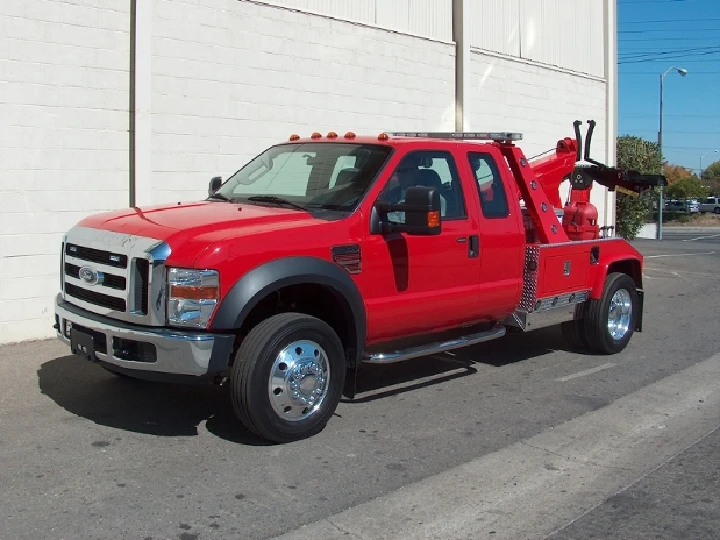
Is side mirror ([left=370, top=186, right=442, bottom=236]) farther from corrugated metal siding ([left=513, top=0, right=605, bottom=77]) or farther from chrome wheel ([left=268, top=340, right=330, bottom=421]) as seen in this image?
corrugated metal siding ([left=513, top=0, right=605, bottom=77])

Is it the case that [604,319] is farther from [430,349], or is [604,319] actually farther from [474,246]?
[430,349]

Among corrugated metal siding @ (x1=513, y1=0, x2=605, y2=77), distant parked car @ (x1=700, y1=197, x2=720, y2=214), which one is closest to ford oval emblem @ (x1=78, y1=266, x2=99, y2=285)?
corrugated metal siding @ (x1=513, y1=0, x2=605, y2=77)

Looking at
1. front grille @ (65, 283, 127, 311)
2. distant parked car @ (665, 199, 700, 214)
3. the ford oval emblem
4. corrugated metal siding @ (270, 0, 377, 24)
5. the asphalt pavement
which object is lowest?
the asphalt pavement

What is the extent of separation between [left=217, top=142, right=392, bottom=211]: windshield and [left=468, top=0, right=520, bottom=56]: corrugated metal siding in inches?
324

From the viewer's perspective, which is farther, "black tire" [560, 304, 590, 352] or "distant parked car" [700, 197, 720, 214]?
"distant parked car" [700, 197, 720, 214]

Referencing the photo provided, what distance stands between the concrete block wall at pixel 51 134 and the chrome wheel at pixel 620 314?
5433 millimetres

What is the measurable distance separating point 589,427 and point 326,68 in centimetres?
689

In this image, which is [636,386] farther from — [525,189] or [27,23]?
[27,23]

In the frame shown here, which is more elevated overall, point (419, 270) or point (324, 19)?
point (324, 19)

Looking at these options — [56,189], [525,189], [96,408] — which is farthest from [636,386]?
[56,189]

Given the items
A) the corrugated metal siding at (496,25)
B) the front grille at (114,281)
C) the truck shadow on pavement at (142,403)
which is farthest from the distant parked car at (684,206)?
the front grille at (114,281)

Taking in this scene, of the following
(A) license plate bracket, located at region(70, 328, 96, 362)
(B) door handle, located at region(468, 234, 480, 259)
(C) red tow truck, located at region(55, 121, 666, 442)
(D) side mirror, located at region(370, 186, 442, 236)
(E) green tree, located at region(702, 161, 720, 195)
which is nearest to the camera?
(C) red tow truck, located at region(55, 121, 666, 442)

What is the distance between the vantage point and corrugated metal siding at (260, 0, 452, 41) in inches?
451

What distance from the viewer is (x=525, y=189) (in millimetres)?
7707
